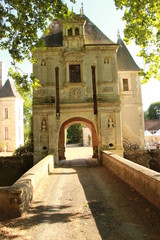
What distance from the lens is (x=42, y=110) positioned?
48.9 feet

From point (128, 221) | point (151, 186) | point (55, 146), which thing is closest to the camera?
point (128, 221)

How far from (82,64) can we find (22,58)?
7988 millimetres

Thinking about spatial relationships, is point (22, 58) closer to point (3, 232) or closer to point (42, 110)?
point (3, 232)

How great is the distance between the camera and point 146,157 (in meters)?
16.2

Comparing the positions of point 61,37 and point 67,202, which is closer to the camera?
point 67,202

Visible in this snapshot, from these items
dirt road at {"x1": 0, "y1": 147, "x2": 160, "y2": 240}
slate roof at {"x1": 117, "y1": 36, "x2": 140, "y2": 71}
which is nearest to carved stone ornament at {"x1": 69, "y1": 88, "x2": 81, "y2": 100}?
slate roof at {"x1": 117, "y1": 36, "x2": 140, "y2": 71}

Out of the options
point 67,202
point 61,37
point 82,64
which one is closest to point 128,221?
point 67,202

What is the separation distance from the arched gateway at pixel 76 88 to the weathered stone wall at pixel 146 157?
1.42m

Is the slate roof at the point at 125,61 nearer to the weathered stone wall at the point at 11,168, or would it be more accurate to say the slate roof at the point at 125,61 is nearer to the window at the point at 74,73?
the window at the point at 74,73

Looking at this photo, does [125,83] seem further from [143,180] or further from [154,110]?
[154,110]

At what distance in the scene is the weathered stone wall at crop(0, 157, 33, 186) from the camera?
15773 mm

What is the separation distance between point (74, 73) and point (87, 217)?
12.0 m

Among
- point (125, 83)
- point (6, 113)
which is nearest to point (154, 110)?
point (6, 113)

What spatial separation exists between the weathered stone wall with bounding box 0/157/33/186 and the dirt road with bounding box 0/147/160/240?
8.54 metres
